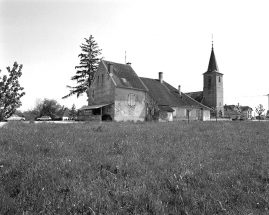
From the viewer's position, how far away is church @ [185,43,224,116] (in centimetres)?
6900

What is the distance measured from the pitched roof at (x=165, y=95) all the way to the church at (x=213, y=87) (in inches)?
803

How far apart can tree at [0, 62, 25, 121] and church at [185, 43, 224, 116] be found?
2483 inches

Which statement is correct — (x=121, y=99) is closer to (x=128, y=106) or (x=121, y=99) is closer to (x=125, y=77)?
(x=128, y=106)

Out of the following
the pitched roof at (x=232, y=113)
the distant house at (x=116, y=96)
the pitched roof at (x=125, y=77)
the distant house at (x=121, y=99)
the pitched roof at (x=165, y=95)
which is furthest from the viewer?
the pitched roof at (x=232, y=113)

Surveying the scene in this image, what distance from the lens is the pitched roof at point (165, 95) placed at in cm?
4369

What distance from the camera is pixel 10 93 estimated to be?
1265cm

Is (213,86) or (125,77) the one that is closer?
(125,77)

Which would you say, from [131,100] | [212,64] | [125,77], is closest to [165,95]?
[125,77]

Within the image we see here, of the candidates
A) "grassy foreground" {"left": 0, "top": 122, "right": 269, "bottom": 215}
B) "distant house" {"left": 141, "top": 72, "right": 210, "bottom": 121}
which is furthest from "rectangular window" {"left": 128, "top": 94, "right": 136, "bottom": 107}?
"grassy foreground" {"left": 0, "top": 122, "right": 269, "bottom": 215}

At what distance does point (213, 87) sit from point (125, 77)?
4128 centimetres

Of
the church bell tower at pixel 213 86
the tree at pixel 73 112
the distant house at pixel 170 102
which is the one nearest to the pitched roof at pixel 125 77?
the distant house at pixel 170 102

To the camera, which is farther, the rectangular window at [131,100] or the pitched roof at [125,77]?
the rectangular window at [131,100]

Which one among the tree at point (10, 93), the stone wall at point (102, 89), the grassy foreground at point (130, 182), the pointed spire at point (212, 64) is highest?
the pointed spire at point (212, 64)

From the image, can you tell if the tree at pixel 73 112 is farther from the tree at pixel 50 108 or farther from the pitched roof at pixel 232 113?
the pitched roof at pixel 232 113
